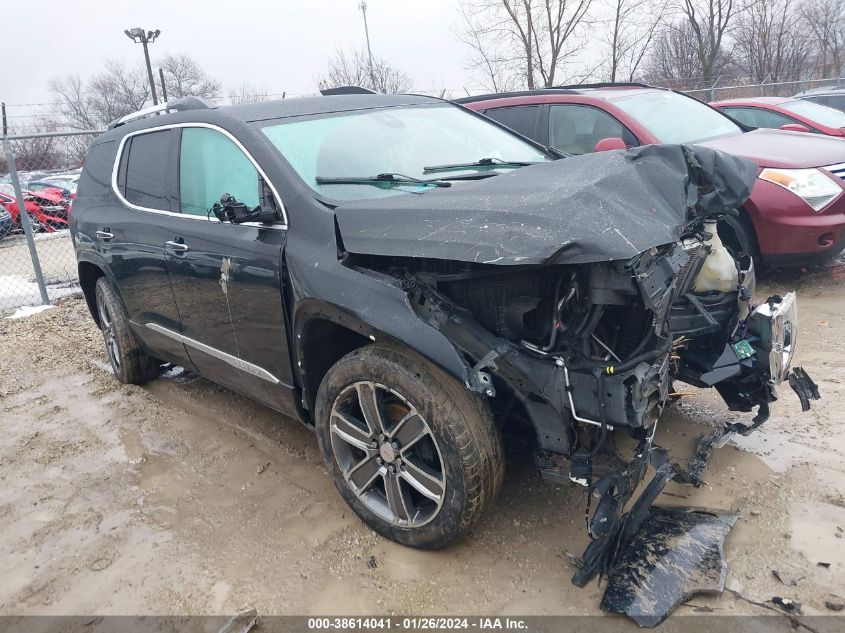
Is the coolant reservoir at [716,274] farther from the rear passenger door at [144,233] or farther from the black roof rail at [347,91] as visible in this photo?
the rear passenger door at [144,233]

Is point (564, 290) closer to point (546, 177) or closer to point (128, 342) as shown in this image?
point (546, 177)

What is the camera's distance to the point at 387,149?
330 cm

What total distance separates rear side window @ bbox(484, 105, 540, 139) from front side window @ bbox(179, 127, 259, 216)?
3.84 m

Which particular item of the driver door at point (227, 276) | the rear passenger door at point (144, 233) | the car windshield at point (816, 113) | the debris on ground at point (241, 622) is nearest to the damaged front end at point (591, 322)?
the driver door at point (227, 276)

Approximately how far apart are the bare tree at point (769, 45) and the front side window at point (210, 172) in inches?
1164

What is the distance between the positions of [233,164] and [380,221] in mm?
1115

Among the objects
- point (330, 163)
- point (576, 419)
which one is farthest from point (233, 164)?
point (576, 419)

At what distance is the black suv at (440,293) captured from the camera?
7.61 ft

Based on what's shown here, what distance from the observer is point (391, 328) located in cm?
246

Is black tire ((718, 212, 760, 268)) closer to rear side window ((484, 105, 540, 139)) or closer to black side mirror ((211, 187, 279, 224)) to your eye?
rear side window ((484, 105, 540, 139))

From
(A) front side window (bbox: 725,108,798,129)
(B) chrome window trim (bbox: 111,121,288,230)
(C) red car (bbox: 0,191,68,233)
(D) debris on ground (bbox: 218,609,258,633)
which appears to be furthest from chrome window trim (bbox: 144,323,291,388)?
(A) front side window (bbox: 725,108,798,129)

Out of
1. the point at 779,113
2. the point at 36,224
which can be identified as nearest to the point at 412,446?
the point at 779,113

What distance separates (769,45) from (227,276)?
3263 centimetres

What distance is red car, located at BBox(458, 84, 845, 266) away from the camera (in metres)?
5.23
